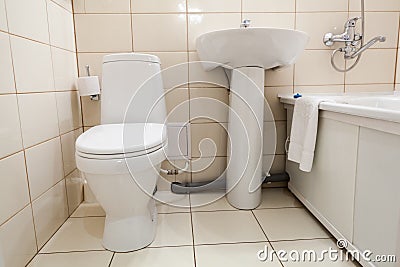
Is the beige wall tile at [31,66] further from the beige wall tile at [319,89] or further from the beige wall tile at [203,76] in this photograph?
the beige wall tile at [319,89]

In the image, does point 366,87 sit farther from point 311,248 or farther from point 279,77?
point 311,248

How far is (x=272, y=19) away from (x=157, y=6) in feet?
2.07

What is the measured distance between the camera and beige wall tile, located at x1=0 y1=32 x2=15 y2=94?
900 mm

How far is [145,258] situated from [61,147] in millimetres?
655

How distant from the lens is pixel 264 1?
4.94ft

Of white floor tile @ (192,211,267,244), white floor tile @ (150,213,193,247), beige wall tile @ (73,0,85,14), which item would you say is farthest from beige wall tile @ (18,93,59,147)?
white floor tile @ (192,211,267,244)

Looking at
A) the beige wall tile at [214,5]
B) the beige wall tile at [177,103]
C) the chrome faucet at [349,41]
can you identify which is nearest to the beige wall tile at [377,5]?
the chrome faucet at [349,41]

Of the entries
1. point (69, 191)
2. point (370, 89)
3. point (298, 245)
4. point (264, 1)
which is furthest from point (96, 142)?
point (370, 89)

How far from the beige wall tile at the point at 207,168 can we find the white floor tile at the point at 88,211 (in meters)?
0.54

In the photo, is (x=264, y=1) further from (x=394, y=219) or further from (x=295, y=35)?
(x=394, y=219)

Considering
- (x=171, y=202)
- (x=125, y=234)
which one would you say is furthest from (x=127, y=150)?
(x=171, y=202)

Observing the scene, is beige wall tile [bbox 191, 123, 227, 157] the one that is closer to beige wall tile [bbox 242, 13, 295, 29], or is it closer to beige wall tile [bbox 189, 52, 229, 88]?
beige wall tile [bbox 189, 52, 229, 88]

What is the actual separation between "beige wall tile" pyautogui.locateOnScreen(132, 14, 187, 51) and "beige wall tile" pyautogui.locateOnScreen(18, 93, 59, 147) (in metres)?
0.55

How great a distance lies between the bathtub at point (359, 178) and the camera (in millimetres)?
782
